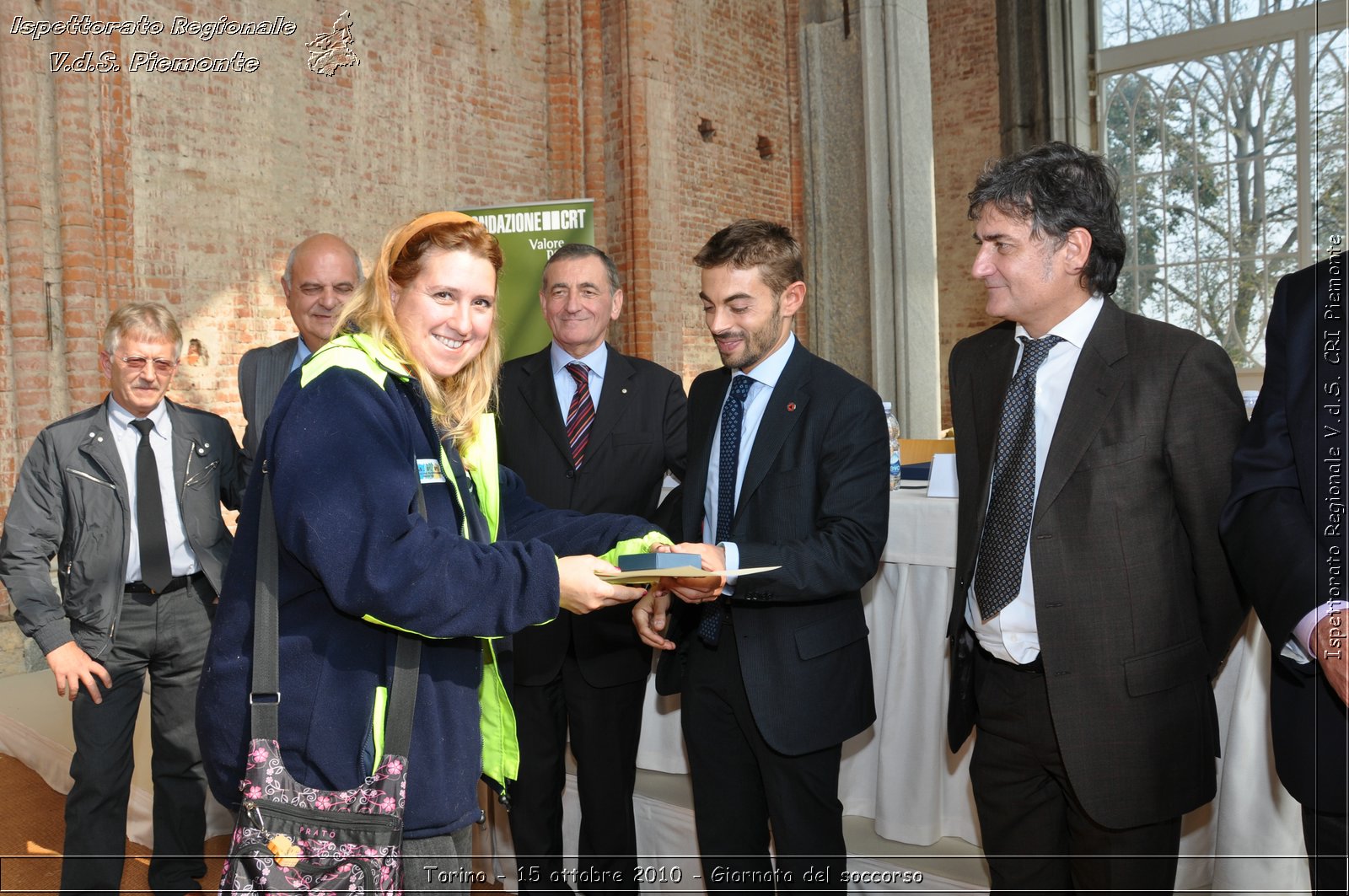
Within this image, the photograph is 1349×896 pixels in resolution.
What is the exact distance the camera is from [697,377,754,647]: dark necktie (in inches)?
104

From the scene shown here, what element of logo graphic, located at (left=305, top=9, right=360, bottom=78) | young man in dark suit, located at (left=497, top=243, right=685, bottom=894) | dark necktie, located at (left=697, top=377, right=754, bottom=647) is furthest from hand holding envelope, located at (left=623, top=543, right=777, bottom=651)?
logo graphic, located at (left=305, top=9, right=360, bottom=78)

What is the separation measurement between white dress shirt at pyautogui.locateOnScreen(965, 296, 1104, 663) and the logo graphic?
6478 millimetres

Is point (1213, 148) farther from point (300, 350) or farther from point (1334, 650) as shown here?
point (1334, 650)

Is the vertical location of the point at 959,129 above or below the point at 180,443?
above

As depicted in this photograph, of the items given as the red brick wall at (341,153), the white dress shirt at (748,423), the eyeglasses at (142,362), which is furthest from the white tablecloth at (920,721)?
the red brick wall at (341,153)

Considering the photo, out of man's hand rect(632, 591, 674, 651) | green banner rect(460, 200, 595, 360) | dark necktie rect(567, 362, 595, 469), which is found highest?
green banner rect(460, 200, 595, 360)

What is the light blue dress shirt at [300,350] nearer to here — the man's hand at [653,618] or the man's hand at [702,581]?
the man's hand at [653,618]

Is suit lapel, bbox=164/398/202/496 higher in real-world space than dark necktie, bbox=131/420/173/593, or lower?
higher

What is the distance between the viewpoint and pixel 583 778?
316 cm

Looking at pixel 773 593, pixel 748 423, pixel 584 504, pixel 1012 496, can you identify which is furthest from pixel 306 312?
pixel 1012 496

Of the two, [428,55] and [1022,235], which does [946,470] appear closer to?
[1022,235]

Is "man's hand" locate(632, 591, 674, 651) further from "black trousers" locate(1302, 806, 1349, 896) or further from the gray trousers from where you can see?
"black trousers" locate(1302, 806, 1349, 896)

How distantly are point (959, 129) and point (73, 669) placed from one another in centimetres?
1168

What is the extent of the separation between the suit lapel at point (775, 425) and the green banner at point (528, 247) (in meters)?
4.04
